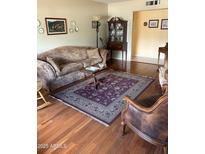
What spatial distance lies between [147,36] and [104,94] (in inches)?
200

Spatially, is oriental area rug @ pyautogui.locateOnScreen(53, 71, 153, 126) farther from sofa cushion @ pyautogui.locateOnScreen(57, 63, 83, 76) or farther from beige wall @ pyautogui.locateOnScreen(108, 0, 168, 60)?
beige wall @ pyautogui.locateOnScreen(108, 0, 168, 60)

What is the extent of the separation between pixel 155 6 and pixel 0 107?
6.22 m

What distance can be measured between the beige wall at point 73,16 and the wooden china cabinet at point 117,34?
1.55ft

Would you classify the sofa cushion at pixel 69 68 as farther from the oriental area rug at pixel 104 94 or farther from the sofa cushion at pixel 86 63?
the oriental area rug at pixel 104 94

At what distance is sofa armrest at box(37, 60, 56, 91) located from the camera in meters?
3.64

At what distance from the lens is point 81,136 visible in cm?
218

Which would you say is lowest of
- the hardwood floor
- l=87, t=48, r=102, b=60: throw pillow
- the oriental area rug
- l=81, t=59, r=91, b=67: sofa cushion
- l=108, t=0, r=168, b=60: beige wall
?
the hardwood floor

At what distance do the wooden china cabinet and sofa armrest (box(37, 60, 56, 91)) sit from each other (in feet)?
11.7

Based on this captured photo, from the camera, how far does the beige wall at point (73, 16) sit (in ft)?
14.7

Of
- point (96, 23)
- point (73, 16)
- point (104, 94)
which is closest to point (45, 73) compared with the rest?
point (104, 94)

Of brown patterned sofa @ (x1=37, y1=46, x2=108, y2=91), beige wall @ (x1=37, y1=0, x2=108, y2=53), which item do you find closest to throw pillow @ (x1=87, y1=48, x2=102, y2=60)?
brown patterned sofa @ (x1=37, y1=46, x2=108, y2=91)
